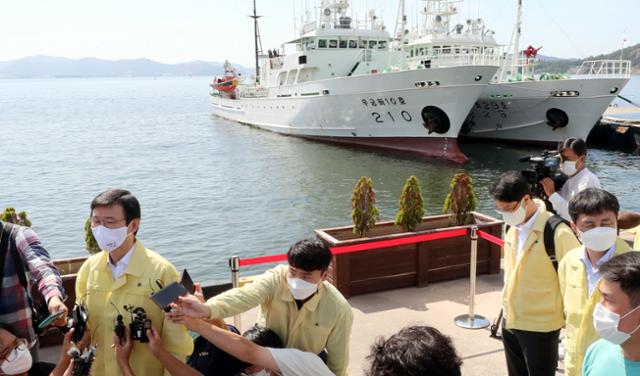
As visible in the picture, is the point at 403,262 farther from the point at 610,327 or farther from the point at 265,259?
the point at 610,327

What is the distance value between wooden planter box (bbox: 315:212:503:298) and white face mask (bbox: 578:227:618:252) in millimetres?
2889

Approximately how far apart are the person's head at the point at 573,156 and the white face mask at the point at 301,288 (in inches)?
116

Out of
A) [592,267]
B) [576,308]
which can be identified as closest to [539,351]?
[576,308]

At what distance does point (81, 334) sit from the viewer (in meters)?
2.41

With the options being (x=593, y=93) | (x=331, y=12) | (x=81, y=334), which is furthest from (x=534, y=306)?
(x=331, y=12)

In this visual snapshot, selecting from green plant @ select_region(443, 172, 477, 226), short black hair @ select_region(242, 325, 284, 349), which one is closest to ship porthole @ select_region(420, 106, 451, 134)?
green plant @ select_region(443, 172, 477, 226)

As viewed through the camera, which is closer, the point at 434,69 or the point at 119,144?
the point at 434,69

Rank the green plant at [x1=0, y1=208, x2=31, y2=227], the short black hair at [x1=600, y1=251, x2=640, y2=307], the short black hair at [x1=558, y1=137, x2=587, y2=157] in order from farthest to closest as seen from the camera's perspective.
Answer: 1. the green plant at [x1=0, y1=208, x2=31, y2=227]
2. the short black hair at [x1=558, y1=137, x2=587, y2=157]
3. the short black hair at [x1=600, y1=251, x2=640, y2=307]

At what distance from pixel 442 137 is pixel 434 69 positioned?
3102mm

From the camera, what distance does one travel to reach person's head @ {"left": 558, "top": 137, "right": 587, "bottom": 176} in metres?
4.39

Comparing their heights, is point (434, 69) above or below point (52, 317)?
above

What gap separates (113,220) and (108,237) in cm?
8

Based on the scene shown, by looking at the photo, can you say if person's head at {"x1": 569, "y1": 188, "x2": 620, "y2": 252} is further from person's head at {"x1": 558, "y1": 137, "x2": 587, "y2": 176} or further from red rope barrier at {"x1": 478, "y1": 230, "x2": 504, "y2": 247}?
red rope barrier at {"x1": 478, "y1": 230, "x2": 504, "y2": 247}

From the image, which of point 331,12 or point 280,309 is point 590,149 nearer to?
point 331,12
